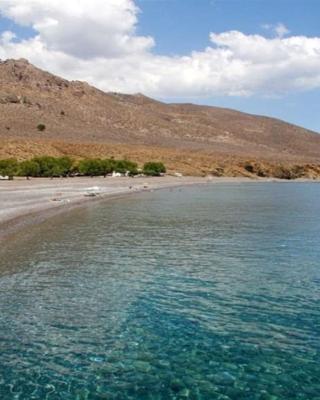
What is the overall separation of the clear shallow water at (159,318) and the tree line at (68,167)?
5130 cm

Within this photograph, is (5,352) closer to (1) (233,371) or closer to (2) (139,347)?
(2) (139,347)

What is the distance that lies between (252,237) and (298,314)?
1413cm

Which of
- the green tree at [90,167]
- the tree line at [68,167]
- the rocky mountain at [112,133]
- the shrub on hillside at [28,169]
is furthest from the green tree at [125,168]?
the shrub on hillside at [28,169]

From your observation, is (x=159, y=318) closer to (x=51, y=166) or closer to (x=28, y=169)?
(x=28, y=169)

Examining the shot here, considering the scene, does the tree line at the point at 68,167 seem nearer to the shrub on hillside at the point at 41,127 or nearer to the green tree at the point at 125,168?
the green tree at the point at 125,168

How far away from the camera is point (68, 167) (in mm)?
83688

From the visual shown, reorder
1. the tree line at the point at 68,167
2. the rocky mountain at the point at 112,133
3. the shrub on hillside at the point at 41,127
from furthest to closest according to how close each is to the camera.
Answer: the shrub on hillside at the point at 41,127, the rocky mountain at the point at 112,133, the tree line at the point at 68,167

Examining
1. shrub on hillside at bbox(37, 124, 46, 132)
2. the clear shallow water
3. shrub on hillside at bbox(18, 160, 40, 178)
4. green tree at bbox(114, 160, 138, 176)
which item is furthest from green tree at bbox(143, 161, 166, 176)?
the clear shallow water

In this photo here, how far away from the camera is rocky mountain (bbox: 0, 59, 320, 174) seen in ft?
368

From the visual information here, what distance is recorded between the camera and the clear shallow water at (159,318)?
9875 millimetres

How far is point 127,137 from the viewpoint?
136 metres

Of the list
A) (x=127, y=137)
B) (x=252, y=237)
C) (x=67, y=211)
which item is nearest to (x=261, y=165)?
(x=127, y=137)

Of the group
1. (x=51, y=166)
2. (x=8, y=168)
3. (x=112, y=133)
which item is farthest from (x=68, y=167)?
(x=112, y=133)

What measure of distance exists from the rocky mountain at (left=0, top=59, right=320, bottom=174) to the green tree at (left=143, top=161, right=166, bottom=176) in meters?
9.79
